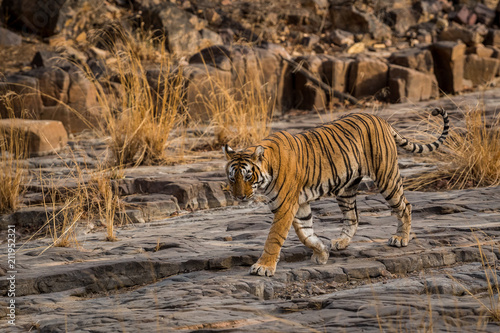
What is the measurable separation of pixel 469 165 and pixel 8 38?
1281 cm

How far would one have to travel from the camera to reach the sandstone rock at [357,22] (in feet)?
66.1

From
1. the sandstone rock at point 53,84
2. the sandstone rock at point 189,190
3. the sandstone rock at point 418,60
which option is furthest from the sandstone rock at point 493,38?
the sandstone rock at point 189,190

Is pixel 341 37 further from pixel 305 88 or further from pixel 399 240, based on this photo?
pixel 399 240

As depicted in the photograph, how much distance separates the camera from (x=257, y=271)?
446 centimetres

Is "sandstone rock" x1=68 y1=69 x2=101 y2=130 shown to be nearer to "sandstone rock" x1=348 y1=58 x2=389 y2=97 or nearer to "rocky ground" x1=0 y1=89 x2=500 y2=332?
"rocky ground" x1=0 y1=89 x2=500 y2=332

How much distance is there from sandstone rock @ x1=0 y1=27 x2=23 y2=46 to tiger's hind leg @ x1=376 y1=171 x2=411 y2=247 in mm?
13733

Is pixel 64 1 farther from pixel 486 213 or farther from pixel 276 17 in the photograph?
pixel 486 213

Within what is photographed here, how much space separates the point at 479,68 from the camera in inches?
603

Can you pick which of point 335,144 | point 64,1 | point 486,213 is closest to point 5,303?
point 335,144

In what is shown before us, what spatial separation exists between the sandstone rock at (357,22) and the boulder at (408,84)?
6.12 metres

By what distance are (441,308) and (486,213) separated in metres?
2.61

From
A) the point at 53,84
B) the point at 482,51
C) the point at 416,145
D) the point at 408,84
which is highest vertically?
the point at 416,145

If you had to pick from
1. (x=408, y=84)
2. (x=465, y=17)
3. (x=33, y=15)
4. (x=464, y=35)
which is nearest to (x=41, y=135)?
(x=408, y=84)

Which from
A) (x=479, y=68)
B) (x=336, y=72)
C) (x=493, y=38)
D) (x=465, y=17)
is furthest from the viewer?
(x=465, y=17)
